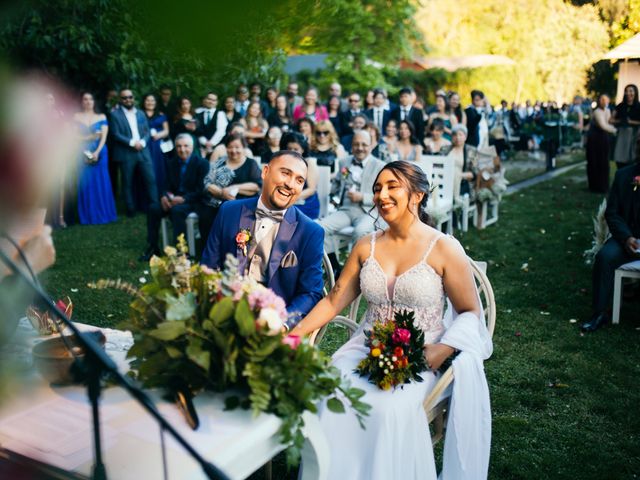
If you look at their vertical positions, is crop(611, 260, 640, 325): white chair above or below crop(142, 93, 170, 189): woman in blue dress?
below

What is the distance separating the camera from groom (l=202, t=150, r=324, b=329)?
3.56 m

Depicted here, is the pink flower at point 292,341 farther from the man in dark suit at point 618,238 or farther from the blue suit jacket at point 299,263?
the man in dark suit at point 618,238

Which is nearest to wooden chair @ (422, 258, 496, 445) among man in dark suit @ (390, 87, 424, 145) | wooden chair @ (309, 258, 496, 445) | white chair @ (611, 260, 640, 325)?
wooden chair @ (309, 258, 496, 445)

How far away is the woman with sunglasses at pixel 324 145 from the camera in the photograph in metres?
8.23

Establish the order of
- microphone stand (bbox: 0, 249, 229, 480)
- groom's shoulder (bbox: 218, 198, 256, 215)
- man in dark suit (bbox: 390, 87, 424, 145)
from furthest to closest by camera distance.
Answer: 1. man in dark suit (bbox: 390, 87, 424, 145)
2. groom's shoulder (bbox: 218, 198, 256, 215)
3. microphone stand (bbox: 0, 249, 229, 480)

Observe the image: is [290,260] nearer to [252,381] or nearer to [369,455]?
[369,455]

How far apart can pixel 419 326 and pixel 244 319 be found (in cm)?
138

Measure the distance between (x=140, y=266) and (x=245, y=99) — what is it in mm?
4602

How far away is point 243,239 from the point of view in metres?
3.61

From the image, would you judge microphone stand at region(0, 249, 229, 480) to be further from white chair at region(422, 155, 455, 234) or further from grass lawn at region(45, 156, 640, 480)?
white chair at region(422, 155, 455, 234)

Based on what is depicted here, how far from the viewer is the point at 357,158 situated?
767 centimetres

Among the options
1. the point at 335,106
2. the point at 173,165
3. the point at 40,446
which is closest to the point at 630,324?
the point at 40,446

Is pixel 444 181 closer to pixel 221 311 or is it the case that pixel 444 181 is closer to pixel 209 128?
pixel 209 128

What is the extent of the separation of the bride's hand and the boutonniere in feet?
3.91
